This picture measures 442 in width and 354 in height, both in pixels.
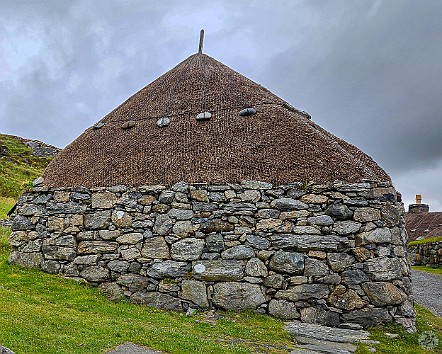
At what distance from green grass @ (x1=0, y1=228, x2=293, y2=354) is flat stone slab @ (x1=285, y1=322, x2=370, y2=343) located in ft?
0.96

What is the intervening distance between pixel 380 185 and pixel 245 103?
4.31 metres

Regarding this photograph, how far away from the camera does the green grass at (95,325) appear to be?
6.68 m

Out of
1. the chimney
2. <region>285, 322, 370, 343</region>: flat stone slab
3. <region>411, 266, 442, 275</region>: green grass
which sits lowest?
<region>285, 322, 370, 343</region>: flat stone slab

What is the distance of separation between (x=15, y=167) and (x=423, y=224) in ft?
129

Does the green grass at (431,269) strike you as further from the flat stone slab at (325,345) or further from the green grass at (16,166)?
the green grass at (16,166)

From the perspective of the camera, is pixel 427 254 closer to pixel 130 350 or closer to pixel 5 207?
pixel 5 207

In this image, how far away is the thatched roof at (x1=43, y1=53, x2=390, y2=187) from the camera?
1077cm

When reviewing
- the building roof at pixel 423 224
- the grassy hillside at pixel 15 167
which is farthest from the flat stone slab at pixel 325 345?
the building roof at pixel 423 224

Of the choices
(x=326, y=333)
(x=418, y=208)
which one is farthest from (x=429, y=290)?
(x=418, y=208)

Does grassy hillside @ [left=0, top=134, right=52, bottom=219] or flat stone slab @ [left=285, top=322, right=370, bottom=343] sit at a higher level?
grassy hillside @ [left=0, top=134, right=52, bottom=219]

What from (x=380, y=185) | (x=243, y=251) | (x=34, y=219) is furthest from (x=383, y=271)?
(x=34, y=219)

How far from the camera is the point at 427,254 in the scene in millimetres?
27875

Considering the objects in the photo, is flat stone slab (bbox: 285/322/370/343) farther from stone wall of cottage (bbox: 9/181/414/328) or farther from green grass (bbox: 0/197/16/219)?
green grass (bbox: 0/197/16/219)

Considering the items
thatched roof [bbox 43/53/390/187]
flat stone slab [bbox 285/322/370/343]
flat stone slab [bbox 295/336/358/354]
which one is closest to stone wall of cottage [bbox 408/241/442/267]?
thatched roof [bbox 43/53/390/187]
